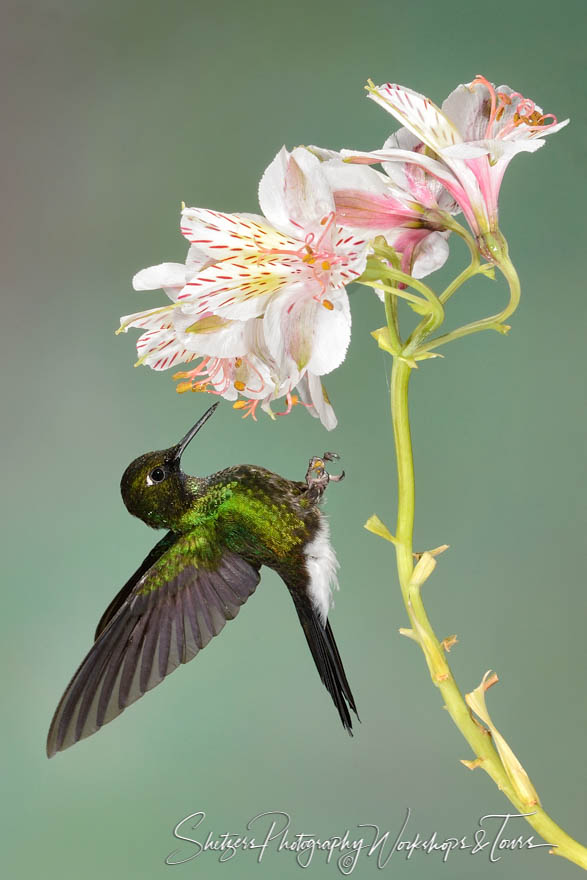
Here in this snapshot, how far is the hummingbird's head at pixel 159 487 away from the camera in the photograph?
66cm

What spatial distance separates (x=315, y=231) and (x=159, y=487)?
0.26 metres

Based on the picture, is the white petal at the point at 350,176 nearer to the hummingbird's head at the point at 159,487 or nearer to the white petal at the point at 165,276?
the white petal at the point at 165,276

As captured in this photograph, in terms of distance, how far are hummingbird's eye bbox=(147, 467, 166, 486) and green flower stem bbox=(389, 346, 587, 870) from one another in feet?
0.69

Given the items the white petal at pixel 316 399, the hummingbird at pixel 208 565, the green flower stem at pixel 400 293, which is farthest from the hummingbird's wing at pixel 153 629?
the green flower stem at pixel 400 293

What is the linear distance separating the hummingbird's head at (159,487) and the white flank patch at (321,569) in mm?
99

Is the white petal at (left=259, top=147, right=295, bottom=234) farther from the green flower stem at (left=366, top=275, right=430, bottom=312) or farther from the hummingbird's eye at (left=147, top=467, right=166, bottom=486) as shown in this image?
the hummingbird's eye at (left=147, top=467, right=166, bottom=486)

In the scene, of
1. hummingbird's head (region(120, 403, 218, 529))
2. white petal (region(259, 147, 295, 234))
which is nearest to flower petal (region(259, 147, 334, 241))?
white petal (region(259, 147, 295, 234))

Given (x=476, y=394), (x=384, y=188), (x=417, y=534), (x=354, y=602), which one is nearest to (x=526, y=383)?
(x=476, y=394)

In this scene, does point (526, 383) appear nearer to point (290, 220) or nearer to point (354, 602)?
point (354, 602)

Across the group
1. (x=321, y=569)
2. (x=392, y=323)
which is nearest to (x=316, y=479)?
(x=321, y=569)

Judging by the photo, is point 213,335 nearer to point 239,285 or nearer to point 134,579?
point 239,285

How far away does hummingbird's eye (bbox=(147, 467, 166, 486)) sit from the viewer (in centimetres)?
66

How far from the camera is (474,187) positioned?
1.60 ft

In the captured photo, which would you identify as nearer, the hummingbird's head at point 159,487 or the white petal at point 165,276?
the white petal at point 165,276
